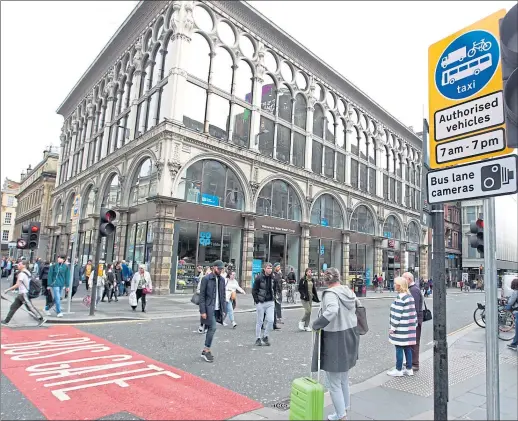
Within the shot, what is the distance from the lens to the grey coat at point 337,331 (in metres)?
4.15

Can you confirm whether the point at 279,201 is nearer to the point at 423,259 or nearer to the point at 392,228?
Result: the point at 392,228

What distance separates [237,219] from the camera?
24.2 metres

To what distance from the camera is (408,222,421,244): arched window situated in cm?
4494

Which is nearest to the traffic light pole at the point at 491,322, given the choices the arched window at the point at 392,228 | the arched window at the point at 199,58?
the arched window at the point at 199,58

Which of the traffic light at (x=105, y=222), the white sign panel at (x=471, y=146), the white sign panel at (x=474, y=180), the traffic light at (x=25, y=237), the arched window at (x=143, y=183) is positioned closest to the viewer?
the white sign panel at (x=474, y=180)

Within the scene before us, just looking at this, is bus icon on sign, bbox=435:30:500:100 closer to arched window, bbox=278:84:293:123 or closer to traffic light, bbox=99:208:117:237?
traffic light, bbox=99:208:117:237

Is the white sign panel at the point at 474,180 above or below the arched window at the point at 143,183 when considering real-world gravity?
below

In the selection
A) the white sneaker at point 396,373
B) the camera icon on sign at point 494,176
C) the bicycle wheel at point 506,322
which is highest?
the camera icon on sign at point 494,176

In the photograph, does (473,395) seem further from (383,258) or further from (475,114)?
(383,258)

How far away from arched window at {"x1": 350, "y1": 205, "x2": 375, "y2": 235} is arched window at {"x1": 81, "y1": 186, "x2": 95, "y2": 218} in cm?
2284

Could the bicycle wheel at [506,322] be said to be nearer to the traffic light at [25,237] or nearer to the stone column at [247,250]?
the stone column at [247,250]

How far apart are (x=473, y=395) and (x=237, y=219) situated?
19.9 meters

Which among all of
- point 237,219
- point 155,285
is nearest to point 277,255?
point 237,219

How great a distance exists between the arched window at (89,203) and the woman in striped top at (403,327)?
2841 cm
